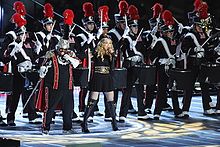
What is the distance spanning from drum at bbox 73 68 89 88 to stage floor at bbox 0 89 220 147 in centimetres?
73

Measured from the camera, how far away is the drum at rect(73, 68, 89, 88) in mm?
10062

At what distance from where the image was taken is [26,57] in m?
10.4

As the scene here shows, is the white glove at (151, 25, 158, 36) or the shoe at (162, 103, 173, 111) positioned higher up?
the white glove at (151, 25, 158, 36)

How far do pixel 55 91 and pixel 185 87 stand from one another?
2712 mm

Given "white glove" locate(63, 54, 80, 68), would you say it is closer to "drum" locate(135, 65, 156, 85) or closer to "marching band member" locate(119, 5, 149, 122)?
"marching band member" locate(119, 5, 149, 122)

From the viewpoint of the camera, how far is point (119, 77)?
1027 cm

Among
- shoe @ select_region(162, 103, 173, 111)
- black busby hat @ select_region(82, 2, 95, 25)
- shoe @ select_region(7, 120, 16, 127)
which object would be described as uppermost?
black busby hat @ select_region(82, 2, 95, 25)

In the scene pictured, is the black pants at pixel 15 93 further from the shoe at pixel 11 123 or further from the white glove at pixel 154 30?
the white glove at pixel 154 30

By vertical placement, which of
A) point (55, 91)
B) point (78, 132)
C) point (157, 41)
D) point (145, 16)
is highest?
point (145, 16)

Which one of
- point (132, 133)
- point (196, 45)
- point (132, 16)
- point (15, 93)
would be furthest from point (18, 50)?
point (196, 45)

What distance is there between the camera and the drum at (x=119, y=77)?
10.2 meters

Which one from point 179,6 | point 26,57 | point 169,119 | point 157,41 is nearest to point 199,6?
point 157,41

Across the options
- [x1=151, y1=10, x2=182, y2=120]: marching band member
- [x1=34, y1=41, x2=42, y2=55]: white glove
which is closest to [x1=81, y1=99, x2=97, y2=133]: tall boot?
[x1=34, y1=41, x2=42, y2=55]: white glove

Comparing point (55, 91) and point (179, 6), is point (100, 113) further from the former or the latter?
point (179, 6)
